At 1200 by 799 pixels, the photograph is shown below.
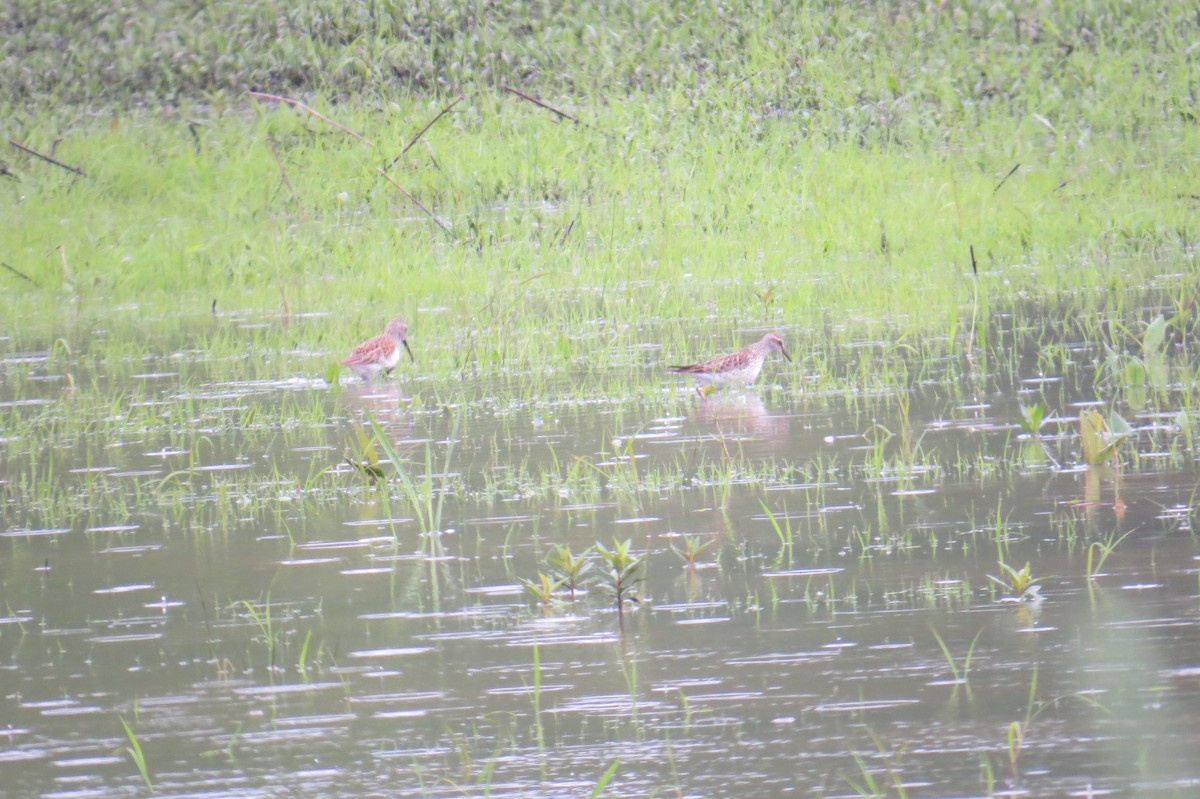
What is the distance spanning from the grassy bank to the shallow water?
119 inches

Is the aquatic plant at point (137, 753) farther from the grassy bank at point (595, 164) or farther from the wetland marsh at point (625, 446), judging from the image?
the grassy bank at point (595, 164)

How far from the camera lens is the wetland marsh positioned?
4.08 m

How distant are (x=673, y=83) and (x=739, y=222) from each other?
18.4ft

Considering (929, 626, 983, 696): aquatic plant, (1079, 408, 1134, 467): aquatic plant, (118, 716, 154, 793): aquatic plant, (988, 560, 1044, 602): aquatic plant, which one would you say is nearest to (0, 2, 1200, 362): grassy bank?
(1079, 408, 1134, 467): aquatic plant

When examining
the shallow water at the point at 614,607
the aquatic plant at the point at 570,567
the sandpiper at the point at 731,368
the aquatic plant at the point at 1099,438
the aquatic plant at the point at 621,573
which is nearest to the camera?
the shallow water at the point at 614,607

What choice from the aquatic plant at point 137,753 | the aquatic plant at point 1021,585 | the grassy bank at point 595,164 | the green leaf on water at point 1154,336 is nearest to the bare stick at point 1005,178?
the grassy bank at point 595,164

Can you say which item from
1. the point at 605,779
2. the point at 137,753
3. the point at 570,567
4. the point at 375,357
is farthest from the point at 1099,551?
the point at 375,357

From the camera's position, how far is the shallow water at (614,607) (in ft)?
12.7

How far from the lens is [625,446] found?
7.71m

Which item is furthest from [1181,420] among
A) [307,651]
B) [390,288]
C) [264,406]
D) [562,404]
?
[390,288]

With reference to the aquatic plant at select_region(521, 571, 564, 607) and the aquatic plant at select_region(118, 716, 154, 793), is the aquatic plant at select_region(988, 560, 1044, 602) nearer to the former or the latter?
the aquatic plant at select_region(521, 571, 564, 607)

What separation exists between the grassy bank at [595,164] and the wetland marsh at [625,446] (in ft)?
0.27

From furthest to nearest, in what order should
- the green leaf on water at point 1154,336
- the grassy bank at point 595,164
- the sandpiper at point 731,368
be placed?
the grassy bank at point 595,164
the sandpiper at point 731,368
the green leaf on water at point 1154,336

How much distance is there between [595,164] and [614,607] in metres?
13.9
